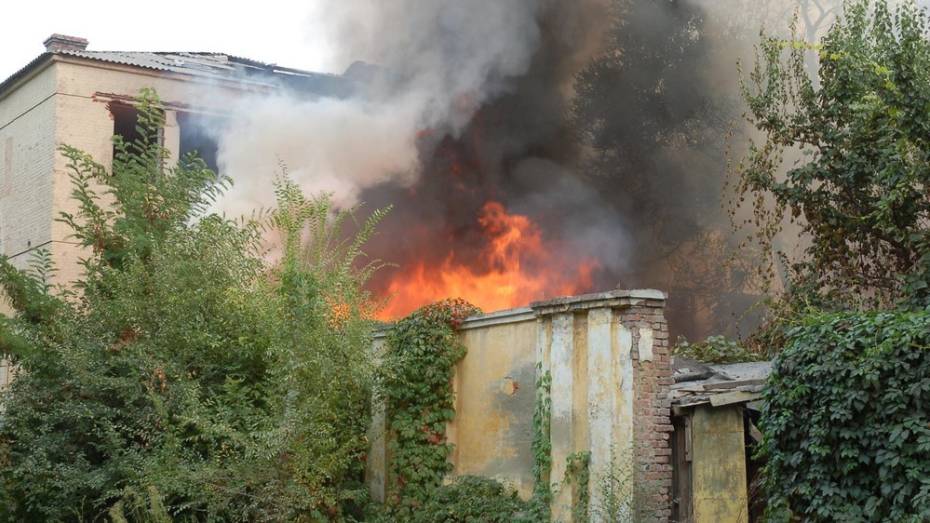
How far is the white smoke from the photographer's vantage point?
21.4 meters

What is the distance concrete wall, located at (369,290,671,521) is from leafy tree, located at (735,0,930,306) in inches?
170

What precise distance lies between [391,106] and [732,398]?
11.9 m

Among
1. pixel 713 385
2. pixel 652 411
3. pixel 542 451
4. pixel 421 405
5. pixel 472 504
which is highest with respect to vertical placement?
pixel 713 385

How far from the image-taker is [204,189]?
16.2 metres

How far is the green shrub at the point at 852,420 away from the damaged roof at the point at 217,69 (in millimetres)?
13776

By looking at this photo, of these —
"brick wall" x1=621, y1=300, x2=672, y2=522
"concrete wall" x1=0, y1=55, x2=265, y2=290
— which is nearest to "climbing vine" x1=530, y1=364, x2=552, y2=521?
"brick wall" x1=621, y1=300, x2=672, y2=522

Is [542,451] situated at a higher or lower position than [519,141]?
lower

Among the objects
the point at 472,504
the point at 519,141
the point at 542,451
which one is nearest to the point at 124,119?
the point at 519,141

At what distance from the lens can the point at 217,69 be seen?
75.3 ft

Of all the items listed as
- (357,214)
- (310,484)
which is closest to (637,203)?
(357,214)

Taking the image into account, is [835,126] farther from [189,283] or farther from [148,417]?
[148,417]

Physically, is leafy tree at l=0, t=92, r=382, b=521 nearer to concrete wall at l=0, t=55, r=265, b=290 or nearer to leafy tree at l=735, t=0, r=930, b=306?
concrete wall at l=0, t=55, r=265, b=290

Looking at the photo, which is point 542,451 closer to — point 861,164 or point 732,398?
point 732,398

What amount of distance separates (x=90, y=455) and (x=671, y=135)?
15.2 metres
